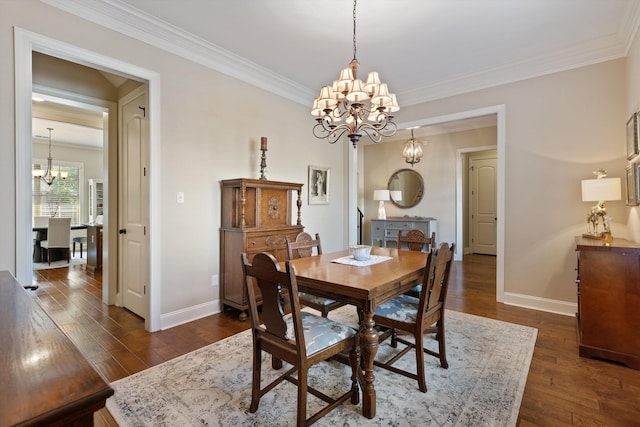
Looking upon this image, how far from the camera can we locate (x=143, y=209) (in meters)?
3.01

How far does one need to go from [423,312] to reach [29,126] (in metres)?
2.99

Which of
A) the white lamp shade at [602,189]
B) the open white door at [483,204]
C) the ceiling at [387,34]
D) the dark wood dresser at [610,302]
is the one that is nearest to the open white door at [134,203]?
the ceiling at [387,34]

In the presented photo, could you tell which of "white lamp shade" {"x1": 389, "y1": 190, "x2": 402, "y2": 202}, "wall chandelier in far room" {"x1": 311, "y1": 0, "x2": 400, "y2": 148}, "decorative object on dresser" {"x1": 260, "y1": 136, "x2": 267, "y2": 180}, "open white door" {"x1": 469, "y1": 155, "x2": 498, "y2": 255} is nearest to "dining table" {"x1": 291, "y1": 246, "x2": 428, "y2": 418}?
"wall chandelier in far room" {"x1": 311, "y1": 0, "x2": 400, "y2": 148}

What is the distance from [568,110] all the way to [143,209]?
4.47m

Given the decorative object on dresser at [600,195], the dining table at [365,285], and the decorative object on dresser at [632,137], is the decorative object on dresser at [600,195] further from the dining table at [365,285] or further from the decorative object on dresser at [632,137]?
the dining table at [365,285]

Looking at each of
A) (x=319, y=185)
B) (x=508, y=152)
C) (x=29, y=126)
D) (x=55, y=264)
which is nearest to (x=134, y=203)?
(x=29, y=126)

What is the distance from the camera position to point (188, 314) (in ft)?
10.3

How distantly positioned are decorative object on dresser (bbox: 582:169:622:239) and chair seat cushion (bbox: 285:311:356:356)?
2.43 m

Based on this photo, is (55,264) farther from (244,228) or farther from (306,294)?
(306,294)

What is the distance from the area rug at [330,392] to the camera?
5.52 ft

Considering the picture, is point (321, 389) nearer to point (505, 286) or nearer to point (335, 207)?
point (505, 286)

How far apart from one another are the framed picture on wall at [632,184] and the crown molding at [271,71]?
1.17m

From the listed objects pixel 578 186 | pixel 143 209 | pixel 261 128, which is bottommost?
pixel 143 209

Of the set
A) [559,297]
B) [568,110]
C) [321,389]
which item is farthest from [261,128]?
[559,297]
